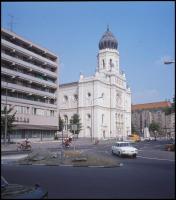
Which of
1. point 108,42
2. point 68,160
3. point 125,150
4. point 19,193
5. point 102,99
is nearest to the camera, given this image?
point 19,193

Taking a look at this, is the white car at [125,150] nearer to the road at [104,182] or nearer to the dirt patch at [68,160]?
the dirt patch at [68,160]

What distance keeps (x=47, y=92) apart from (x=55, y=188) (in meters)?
61.8

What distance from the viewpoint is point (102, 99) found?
11506 cm

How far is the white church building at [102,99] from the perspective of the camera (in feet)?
368

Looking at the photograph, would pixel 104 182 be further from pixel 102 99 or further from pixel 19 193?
pixel 102 99

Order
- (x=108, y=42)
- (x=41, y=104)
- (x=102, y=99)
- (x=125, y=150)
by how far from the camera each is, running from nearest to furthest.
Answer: (x=125, y=150) < (x=41, y=104) < (x=102, y=99) < (x=108, y=42)

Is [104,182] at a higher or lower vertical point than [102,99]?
lower

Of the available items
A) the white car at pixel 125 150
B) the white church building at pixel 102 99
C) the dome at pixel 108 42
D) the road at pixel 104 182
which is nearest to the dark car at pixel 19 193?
the road at pixel 104 182

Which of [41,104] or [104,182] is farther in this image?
[41,104]

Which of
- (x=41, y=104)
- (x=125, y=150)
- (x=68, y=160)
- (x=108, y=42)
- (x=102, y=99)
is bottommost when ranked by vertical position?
(x=125, y=150)

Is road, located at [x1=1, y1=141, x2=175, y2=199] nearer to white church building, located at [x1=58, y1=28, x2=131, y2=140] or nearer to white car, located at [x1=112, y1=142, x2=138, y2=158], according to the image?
white car, located at [x1=112, y1=142, x2=138, y2=158]

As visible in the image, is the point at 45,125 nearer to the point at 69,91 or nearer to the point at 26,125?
the point at 26,125

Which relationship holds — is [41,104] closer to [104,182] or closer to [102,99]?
[102,99]

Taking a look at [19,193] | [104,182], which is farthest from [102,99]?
[19,193]
